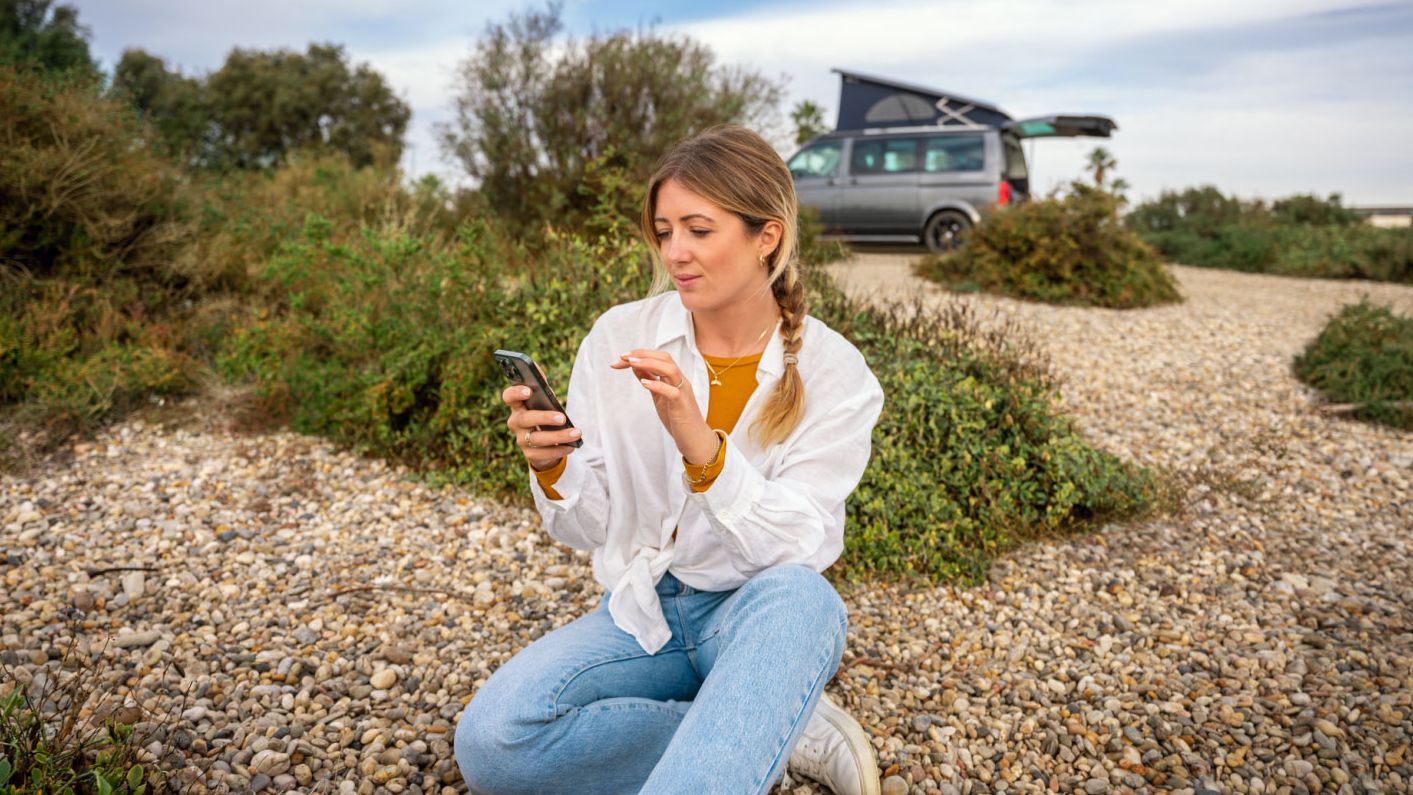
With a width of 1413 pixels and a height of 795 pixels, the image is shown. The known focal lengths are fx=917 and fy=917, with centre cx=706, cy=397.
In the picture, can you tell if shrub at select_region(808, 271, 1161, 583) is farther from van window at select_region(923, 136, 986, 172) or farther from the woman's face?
van window at select_region(923, 136, 986, 172)

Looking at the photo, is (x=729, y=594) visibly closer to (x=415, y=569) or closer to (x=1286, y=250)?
(x=415, y=569)

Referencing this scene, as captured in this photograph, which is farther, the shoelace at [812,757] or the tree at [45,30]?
the tree at [45,30]

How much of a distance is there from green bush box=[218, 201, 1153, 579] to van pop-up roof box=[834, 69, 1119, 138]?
26.5ft

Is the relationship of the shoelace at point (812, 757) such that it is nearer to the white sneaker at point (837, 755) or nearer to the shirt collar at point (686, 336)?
the white sneaker at point (837, 755)

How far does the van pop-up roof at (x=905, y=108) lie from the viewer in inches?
484

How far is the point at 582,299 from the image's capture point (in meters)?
4.33

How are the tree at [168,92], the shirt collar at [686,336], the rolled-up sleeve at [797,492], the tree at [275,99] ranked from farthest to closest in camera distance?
the tree at [275,99] < the tree at [168,92] < the shirt collar at [686,336] < the rolled-up sleeve at [797,492]

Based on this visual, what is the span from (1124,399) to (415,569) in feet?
14.0

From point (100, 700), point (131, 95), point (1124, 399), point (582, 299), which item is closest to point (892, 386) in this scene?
point (582, 299)

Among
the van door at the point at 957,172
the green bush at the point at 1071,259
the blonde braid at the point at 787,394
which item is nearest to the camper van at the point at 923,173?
the van door at the point at 957,172

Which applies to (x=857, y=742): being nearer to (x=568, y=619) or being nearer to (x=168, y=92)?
(x=568, y=619)

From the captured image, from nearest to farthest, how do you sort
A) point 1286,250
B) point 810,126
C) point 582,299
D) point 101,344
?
1. point 582,299
2. point 101,344
3. point 1286,250
4. point 810,126

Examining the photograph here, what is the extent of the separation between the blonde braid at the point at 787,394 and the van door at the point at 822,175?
9.70 metres

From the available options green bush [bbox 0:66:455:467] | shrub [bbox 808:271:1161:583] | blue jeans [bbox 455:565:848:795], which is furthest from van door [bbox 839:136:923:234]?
blue jeans [bbox 455:565:848:795]
